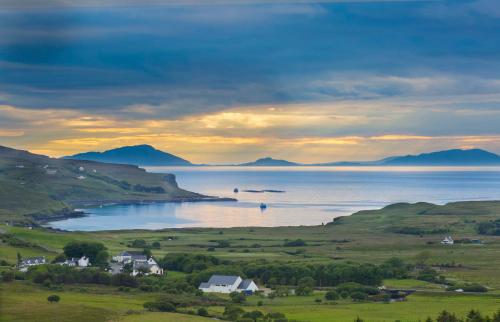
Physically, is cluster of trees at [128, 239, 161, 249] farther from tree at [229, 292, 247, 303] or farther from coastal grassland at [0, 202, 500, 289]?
tree at [229, 292, 247, 303]

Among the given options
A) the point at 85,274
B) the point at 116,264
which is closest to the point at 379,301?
the point at 85,274

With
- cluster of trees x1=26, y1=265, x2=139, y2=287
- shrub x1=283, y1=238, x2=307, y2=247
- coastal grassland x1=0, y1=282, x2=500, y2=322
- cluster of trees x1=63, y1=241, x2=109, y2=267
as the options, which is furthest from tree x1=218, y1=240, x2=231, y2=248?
coastal grassland x1=0, y1=282, x2=500, y2=322

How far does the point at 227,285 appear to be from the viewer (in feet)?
186

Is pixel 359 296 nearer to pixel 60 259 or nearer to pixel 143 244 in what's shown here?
pixel 60 259

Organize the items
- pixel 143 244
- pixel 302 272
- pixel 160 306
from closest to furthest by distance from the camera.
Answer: pixel 160 306, pixel 302 272, pixel 143 244

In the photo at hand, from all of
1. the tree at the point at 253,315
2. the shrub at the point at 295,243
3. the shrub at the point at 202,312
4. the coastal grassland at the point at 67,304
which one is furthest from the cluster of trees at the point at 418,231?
the tree at the point at 253,315

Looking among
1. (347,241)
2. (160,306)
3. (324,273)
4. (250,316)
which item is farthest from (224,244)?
(250,316)

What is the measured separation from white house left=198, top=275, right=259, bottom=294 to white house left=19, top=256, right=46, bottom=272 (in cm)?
1484

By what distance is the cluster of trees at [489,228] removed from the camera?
101 m

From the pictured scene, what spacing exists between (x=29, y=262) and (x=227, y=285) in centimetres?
1841

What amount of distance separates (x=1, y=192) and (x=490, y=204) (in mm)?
98547

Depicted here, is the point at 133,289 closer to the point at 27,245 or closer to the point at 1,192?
the point at 27,245

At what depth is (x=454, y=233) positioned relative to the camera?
4028 inches

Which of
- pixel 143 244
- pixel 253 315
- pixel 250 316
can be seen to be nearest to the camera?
pixel 250 316
